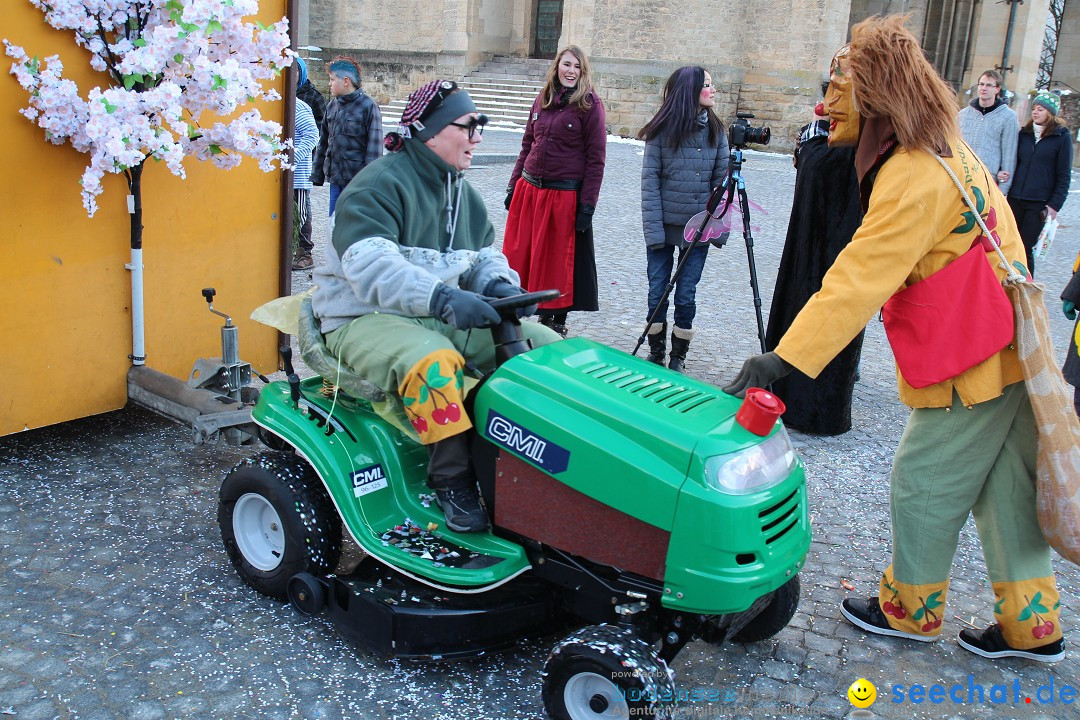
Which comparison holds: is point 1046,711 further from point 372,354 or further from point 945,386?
point 372,354

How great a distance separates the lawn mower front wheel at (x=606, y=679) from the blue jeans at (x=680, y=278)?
3535 millimetres

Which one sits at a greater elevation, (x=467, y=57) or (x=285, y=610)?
(x=467, y=57)

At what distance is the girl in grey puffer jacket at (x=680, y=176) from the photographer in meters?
5.97

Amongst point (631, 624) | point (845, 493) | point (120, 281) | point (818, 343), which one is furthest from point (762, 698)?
point (120, 281)

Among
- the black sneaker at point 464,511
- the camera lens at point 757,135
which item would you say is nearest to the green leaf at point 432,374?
the black sneaker at point 464,511

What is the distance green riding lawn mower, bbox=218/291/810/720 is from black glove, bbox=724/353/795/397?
78mm

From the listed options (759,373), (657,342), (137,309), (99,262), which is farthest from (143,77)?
(657,342)

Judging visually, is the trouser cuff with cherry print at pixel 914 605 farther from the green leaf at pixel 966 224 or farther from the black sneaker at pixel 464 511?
the black sneaker at pixel 464 511

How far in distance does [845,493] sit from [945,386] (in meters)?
1.64

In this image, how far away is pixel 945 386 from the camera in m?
2.99

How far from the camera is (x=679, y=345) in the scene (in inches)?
240

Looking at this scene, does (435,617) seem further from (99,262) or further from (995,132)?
(995,132)

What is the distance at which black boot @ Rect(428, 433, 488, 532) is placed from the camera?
2.81 m

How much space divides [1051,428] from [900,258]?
661mm
